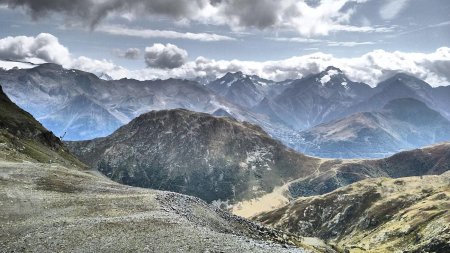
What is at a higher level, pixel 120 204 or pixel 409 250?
pixel 120 204

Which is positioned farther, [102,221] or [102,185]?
[102,185]

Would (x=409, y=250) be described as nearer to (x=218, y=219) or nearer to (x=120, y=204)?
(x=218, y=219)

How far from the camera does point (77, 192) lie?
70062mm

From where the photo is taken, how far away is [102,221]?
170 feet

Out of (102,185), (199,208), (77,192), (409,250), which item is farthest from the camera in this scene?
(409,250)

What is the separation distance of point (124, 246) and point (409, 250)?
122 metres

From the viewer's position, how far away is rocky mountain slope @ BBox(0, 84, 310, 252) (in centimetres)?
4584

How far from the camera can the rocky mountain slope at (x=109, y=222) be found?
150 feet

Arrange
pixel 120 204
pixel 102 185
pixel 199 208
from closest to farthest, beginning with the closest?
pixel 120 204, pixel 199 208, pixel 102 185

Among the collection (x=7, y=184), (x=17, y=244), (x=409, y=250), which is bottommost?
(x=409, y=250)

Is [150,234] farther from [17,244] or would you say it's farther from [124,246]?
[17,244]

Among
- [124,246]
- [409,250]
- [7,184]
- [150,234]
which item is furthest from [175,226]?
[409,250]

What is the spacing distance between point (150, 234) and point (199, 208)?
17.4 m

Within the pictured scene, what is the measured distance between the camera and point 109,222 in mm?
51562
